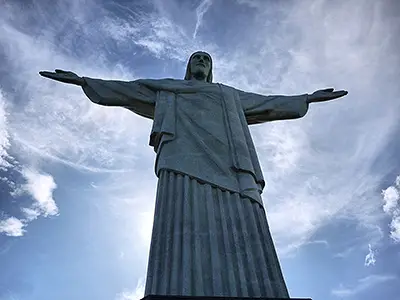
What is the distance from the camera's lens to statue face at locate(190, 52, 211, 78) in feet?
34.9

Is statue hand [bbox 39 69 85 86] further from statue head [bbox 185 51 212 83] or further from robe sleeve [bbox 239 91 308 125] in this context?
robe sleeve [bbox 239 91 308 125]

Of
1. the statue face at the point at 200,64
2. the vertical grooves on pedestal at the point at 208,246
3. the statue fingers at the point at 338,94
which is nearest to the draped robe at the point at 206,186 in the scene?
the vertical grooves on pedestal at the point at 208,246

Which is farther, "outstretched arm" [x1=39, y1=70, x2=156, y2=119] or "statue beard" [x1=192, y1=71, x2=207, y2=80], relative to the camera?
"statue beard" [x1=192, y1=71, x2=207, y2=80]

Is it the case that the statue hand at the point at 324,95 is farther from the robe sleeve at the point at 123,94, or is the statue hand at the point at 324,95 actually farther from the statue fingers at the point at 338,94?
the robe sleeve at the point at 123,94

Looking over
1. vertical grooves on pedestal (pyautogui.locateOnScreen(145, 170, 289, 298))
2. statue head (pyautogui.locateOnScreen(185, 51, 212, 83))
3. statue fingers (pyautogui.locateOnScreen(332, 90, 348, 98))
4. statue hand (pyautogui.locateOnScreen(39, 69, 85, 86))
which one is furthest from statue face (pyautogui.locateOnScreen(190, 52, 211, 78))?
vertical grooves on pedestal (pyautogui.locateOnScreen(145, 170, 289, 298))

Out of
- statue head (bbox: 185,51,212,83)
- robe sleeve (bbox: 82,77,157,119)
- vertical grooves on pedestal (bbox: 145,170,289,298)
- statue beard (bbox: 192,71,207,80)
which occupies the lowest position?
vertical grooves on pedestal (bbox: 145,170,289,298)

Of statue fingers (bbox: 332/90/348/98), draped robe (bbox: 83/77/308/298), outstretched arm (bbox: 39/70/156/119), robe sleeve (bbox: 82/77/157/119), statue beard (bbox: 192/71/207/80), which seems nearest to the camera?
draped robe (bbox: 83/77/308/298)

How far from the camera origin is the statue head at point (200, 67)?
10.6 m

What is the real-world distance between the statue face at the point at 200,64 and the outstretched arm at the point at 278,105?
3.52ft

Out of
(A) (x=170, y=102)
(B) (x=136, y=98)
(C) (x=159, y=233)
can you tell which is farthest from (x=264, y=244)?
(B) (x=136, y=98)

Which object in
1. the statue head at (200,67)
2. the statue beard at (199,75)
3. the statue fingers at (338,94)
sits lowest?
the statue fingers at (338,94)

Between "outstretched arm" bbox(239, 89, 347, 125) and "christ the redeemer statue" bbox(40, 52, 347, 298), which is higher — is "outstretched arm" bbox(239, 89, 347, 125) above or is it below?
above

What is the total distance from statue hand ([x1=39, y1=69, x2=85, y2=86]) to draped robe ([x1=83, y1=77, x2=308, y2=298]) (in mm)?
177

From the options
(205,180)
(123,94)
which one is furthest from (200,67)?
(205,180)
